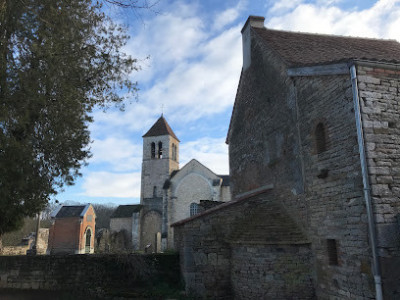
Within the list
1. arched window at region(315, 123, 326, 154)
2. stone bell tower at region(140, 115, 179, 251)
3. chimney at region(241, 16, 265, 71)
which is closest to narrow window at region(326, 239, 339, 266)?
arched window at region(315, 123, 326, 154)

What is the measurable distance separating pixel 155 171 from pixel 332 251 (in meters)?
27.2

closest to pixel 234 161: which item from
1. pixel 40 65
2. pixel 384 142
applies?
pixel 384 142

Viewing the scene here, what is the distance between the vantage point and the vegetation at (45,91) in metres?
6.49

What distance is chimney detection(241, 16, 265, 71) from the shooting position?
12836mm

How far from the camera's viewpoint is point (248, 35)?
1294cm

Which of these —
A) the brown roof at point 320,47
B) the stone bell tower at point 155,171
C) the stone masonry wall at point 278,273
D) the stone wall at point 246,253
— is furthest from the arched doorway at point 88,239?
Result: the brown roof at point 320,47

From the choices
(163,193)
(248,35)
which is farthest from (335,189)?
(163,193)

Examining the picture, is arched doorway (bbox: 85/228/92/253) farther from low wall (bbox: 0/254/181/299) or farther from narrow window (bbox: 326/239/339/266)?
narrow window (bbox: 326/239/339/266)

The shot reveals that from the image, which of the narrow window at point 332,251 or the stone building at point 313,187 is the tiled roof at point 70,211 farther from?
the narrow window at point 332,251

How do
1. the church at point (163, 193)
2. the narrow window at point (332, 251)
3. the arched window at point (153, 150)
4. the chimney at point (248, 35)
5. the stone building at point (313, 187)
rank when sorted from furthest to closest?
the arched window at point (153, 150) → the church at point (163, 193) → the chimney at point (248, 35) → the narrow window at point (332, 251) → the stone building at point (313, 187)

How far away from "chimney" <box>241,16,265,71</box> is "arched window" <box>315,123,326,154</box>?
18.8ft

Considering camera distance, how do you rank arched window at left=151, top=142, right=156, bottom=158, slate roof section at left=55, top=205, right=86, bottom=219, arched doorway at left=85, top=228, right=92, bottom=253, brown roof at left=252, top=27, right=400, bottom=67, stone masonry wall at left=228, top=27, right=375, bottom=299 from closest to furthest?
stone masonry wall at left=228, top=27, right=375, bottom=299 < brown roof at left=252, top=27, right=400, bottom=67 < slate roof section at left=55, top=205, right=86, bottom=219 < arched doorway at left=85, top=228, right=92, bottom=253 < arched window at left=151, top=142, right=156, bottom=158

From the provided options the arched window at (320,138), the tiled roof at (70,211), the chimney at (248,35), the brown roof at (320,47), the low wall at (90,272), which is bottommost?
the low wall at (90,272)

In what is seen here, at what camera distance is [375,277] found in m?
5.89
